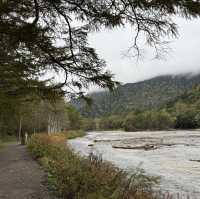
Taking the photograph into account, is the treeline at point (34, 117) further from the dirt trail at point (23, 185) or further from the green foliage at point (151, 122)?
the green foliage at point (151, 122)

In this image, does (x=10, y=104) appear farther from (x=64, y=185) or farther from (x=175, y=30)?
(x=175, y=30)

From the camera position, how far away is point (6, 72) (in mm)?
11914

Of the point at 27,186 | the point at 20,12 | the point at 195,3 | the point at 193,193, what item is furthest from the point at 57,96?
the point at 193,193

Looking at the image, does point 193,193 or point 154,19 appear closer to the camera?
point 154,19

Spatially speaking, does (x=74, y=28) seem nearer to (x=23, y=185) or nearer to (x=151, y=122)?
(x=23, y=185)

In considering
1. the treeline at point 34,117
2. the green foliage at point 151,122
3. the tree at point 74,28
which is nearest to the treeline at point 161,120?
the green foliage at point 151,122

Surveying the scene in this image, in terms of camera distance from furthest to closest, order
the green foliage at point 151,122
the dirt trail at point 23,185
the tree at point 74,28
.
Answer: the green foliage at point 151,122 < the dirt trail at point 23,185 < the tree at point 74,28

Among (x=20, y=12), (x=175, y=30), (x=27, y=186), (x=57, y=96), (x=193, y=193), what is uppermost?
(x=20, y=12)

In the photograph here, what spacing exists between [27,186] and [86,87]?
5301 millimetres

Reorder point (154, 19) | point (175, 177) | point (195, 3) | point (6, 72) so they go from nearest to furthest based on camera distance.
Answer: point (195, 3)
point (154, 19)
point (6, 72)
point (175, 177)

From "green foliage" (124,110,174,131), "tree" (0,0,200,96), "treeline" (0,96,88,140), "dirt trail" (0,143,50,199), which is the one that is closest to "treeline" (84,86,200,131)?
"green foliage" (124,110,174,131)

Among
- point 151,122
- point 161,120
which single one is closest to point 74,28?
point 161,120

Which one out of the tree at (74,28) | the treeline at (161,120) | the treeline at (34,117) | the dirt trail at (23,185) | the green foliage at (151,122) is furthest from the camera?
the green foliage at (151,122)

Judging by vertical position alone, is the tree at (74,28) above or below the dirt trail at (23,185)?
above
